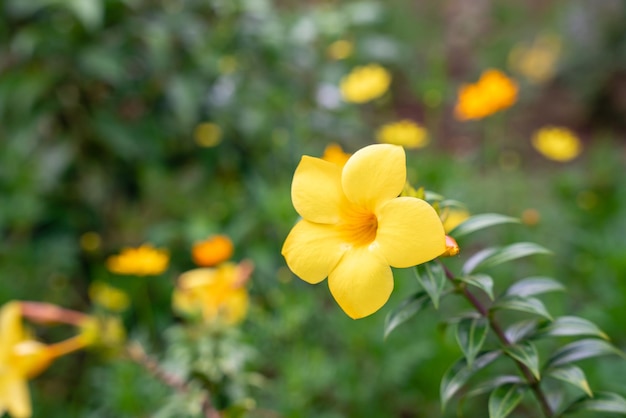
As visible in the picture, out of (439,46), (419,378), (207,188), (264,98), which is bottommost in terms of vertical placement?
(439,46)

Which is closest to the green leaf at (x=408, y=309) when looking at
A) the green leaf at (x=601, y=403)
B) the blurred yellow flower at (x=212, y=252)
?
the green leaf at (x=601, y=403)

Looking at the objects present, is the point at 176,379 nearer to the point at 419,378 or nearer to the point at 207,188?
the point at 419,378

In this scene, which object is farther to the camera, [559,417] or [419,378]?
[419,378]

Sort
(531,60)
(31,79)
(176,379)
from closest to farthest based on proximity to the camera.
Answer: (176,379)
(31,79)
(531,60)

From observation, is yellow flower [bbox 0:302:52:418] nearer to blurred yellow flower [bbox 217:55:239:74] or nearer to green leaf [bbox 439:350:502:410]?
green leaf [bbox 439:350:502:410]

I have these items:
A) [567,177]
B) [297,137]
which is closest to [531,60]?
[567,177]

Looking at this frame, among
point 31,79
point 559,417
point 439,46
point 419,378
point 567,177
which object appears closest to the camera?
point 559,417

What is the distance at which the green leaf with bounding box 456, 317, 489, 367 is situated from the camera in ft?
2.04

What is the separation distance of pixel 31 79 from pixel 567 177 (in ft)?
6.28

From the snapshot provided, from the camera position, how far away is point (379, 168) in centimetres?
59

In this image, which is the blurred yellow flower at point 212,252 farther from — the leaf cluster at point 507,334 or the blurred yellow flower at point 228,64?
the blurred yellow flower at point 228,64

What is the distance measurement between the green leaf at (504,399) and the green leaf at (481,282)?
0.38ft

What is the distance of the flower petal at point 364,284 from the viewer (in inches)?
22.7

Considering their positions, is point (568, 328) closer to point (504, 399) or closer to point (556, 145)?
point (504, 399)
